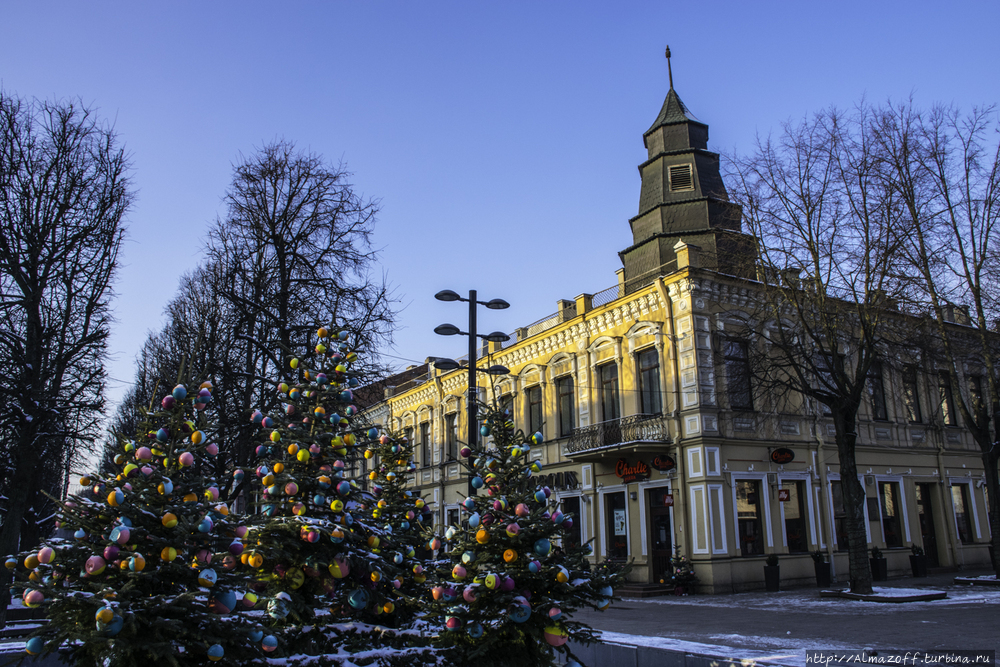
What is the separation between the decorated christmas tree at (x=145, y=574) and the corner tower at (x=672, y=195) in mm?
17531

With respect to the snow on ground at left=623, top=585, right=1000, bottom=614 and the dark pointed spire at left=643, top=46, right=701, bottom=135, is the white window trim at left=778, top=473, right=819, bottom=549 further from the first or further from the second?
the dark pointed spire at left=643, top=46, right=701, bottom=135

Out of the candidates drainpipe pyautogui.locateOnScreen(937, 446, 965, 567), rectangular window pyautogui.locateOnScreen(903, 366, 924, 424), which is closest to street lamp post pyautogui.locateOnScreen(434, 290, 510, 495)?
rectangular window pyautogui.locateOnScreen(903, 366, 924, 424)

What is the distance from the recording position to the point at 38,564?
5.46 metres

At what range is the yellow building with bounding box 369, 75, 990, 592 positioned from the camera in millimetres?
19500

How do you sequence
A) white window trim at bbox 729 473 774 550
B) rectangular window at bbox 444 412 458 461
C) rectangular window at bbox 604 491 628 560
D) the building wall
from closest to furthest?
white window trim at bbox 729 473 774 550 < the building wall < rectangular window at bbox 604 491 628 560 < rectangular window at bbox 444 412 458 461

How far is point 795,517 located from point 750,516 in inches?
70.9

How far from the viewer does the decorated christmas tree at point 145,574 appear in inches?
205

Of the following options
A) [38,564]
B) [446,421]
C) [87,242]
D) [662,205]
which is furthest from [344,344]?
[446,421]

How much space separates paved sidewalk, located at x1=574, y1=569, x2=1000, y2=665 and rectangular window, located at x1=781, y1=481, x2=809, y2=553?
2.36 m

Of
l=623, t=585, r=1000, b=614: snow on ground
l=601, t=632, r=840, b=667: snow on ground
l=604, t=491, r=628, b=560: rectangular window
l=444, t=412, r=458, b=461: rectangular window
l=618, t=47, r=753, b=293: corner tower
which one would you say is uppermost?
l=618, t=47, r=753, b=293: corner tower

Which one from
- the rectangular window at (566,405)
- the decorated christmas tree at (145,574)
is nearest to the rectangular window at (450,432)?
the rectangular window at (566,405)

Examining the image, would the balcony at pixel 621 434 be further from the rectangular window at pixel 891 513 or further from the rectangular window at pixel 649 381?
the rectangular window at pixel 891 513

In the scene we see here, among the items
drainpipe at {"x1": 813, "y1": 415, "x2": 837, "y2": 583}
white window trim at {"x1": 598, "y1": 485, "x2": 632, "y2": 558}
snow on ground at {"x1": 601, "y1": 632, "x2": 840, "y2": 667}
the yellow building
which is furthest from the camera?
white window trim at {"x1": 598, "y1": 485, "x2": 632, "y2": 558}

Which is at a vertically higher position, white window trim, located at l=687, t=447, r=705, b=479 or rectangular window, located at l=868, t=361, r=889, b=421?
rectangular window, located at l=868, t=361, r=889, b=421
